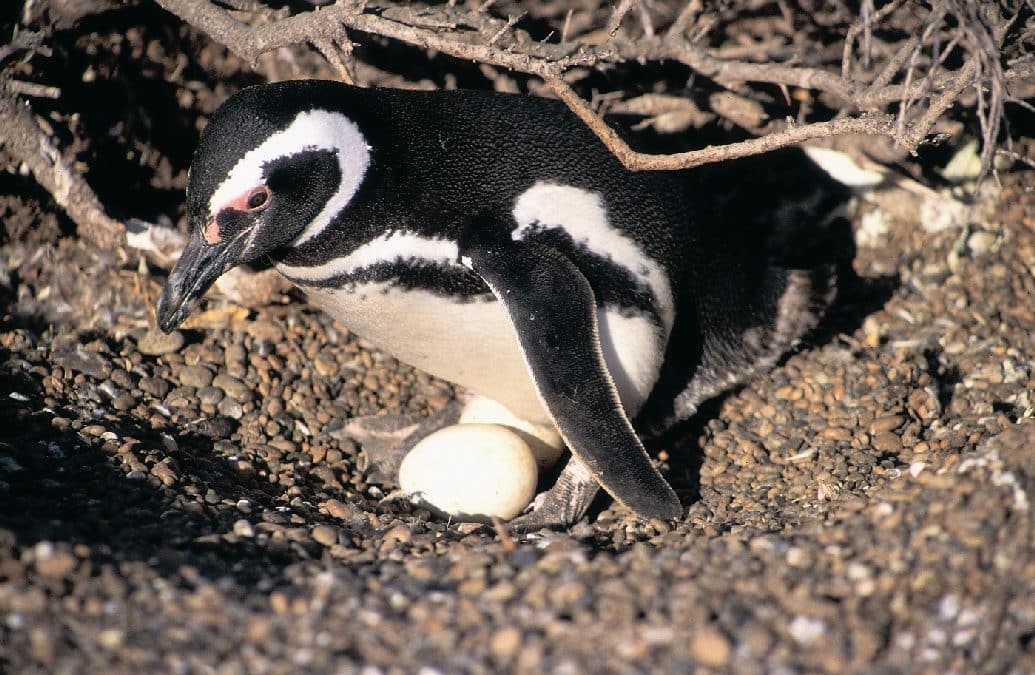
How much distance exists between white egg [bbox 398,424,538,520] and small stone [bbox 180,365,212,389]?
2.06ft

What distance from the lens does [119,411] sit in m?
2.40

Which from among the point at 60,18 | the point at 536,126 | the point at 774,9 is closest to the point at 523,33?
the point at 536,126

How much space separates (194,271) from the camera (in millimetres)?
2086

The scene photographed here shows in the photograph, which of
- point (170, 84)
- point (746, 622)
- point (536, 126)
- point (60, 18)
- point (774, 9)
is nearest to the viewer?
point (746, 622)

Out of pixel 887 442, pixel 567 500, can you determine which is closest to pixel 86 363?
pixel 567 500

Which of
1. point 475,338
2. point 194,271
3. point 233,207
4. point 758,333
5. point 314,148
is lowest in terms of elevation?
point 758,333

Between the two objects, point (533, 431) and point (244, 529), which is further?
point (533, 431)

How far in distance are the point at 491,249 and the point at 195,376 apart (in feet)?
3.02

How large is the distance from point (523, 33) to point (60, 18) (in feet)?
3.68

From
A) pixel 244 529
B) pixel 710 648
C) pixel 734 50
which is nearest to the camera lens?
pixel 710 648

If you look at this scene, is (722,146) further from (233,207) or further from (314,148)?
(233,207)

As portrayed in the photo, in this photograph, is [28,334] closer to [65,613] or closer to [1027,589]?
[65,613]

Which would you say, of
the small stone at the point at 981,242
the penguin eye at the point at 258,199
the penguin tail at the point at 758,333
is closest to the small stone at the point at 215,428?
the penguin eye at the point at 258,199

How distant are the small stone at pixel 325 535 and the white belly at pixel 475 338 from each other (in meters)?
0.52
